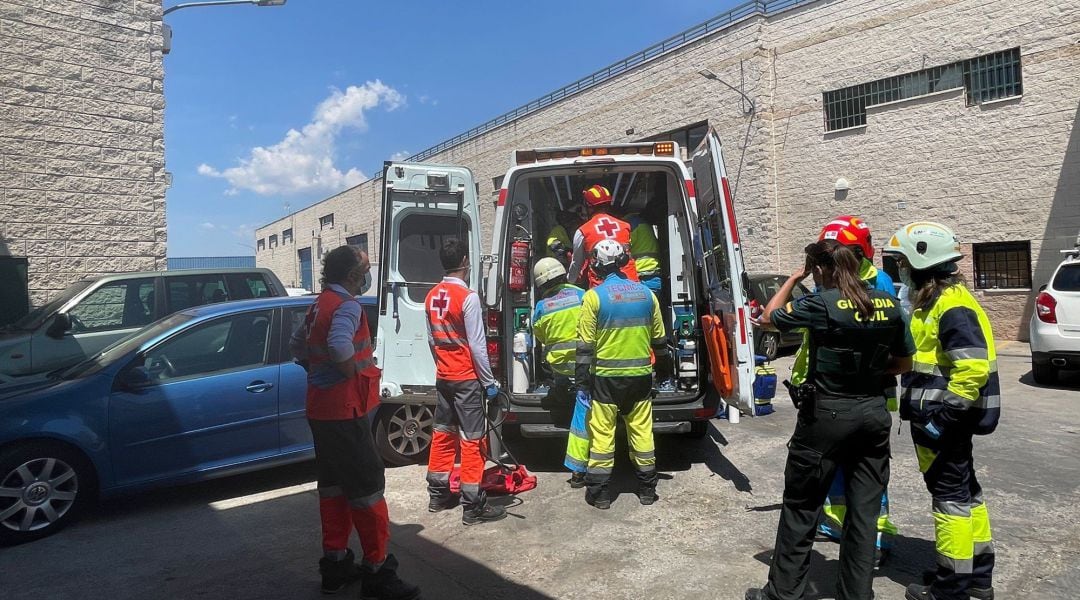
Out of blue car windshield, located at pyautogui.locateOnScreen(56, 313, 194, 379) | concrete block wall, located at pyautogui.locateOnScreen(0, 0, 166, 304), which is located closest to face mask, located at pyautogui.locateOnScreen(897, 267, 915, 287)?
blue car windshield, located at pyautogui.locateOnScreen(56, 313, 194, 379)

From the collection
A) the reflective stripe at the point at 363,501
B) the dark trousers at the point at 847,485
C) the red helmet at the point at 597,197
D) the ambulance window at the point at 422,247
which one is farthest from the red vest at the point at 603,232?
the reflective stripe at the point at 363,501

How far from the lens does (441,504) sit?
4746 mm

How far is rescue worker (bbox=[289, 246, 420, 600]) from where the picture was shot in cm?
341

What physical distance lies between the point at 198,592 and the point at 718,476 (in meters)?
3.70

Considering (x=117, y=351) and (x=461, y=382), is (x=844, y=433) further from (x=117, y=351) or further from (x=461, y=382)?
(x=117, y=351)

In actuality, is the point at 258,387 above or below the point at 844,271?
below

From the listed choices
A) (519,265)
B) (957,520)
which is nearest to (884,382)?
(957,520)

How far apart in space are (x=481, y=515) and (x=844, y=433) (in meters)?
2.48

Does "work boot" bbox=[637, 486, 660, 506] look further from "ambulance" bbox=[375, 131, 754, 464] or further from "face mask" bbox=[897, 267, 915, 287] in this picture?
"face mask" bbox=[897, 267, 915, 287]

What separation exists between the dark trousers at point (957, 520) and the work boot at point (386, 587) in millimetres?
2565

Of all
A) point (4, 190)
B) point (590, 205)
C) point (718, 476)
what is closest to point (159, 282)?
point (4, 190)

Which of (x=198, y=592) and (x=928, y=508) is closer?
(x=198, y=592)

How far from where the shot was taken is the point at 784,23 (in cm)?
1708

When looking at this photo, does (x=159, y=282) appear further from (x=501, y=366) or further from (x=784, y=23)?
(x=784, y=23)
